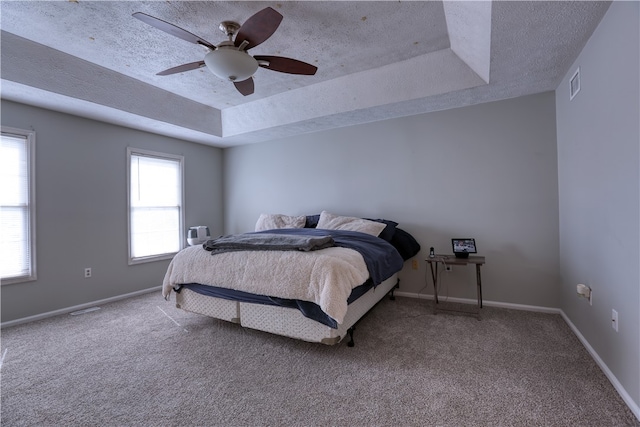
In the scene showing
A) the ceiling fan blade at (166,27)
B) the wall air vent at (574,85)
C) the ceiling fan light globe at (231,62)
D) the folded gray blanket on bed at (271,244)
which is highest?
the ceiling fan blade at (166,27)

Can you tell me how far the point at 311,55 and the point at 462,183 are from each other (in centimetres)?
220

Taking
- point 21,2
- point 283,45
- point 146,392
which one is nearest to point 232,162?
point 283,45

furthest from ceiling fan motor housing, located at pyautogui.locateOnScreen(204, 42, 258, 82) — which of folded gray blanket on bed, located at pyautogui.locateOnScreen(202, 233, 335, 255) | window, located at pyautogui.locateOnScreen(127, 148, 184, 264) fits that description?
window, located at pyautogui.locateOnScreen(127, 148, 184, 264)

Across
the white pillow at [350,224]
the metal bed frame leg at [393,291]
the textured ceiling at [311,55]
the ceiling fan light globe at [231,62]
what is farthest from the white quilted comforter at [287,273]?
the textured ceiling at [311,55]

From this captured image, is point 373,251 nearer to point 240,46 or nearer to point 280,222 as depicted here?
point 280,222

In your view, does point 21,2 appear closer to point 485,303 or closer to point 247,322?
point 247,322

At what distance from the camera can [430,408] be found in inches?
60.4

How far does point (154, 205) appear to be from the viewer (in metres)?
4.15

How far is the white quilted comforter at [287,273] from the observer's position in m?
1.94

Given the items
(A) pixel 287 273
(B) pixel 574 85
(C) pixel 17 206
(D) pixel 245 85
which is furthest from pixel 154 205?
(B) pixel 574 85

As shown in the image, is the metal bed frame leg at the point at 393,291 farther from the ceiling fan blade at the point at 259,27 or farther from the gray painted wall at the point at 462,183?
the ceiling fan blade at the point at 259,27

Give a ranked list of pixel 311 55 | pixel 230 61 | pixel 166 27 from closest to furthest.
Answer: pixel 166 27
pixel 230 61
pixel 311 55

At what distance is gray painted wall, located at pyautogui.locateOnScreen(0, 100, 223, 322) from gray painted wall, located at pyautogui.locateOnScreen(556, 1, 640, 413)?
455 centimetres

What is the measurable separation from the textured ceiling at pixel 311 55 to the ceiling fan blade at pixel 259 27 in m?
0.33
